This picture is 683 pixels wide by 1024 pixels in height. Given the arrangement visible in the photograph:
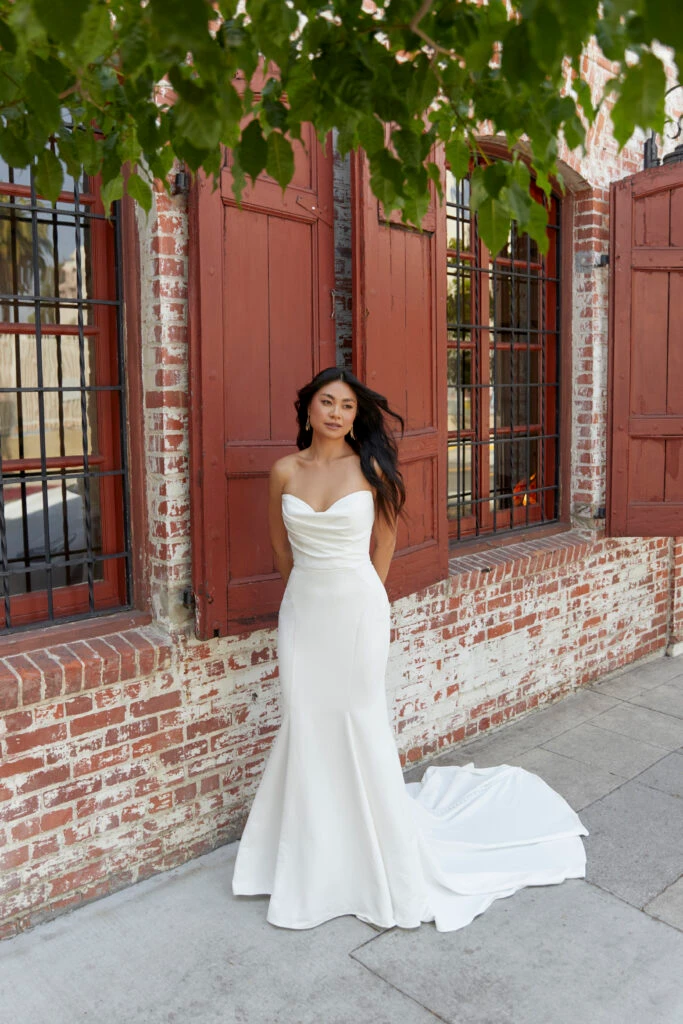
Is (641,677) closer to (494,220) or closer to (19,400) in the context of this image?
(19,400)

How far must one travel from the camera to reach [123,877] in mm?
3506

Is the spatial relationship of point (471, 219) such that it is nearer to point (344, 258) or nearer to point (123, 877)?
point (344, 258)

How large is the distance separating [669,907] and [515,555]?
7.46 feet

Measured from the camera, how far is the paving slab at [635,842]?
3584mm

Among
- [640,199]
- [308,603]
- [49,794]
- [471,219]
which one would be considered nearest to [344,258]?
[471,219]

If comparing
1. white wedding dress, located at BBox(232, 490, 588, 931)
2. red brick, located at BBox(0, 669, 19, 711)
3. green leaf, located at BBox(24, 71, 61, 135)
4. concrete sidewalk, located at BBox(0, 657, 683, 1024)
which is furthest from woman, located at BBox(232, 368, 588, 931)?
→ green leaf, located at BBox(24, 71, 61, 135)

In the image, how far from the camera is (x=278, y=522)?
3488 millimetres

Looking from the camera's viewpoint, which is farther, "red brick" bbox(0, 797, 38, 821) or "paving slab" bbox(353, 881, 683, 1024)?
"red brick" bbox(0, 797, 38, 821)

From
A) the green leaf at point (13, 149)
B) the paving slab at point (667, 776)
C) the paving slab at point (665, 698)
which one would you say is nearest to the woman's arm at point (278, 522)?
the green leaf at point (13, 149)

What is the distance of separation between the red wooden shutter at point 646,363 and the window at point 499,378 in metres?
0.47

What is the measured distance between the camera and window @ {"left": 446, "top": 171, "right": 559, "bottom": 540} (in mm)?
5328

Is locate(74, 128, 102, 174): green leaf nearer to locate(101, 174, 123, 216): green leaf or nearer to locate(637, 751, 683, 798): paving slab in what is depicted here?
locate(101, 174, 123, 216): green leaf

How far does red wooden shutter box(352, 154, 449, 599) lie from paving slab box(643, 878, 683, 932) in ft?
5.46

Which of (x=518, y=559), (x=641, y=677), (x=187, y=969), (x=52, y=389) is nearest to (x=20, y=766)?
(x=187, y=969)
